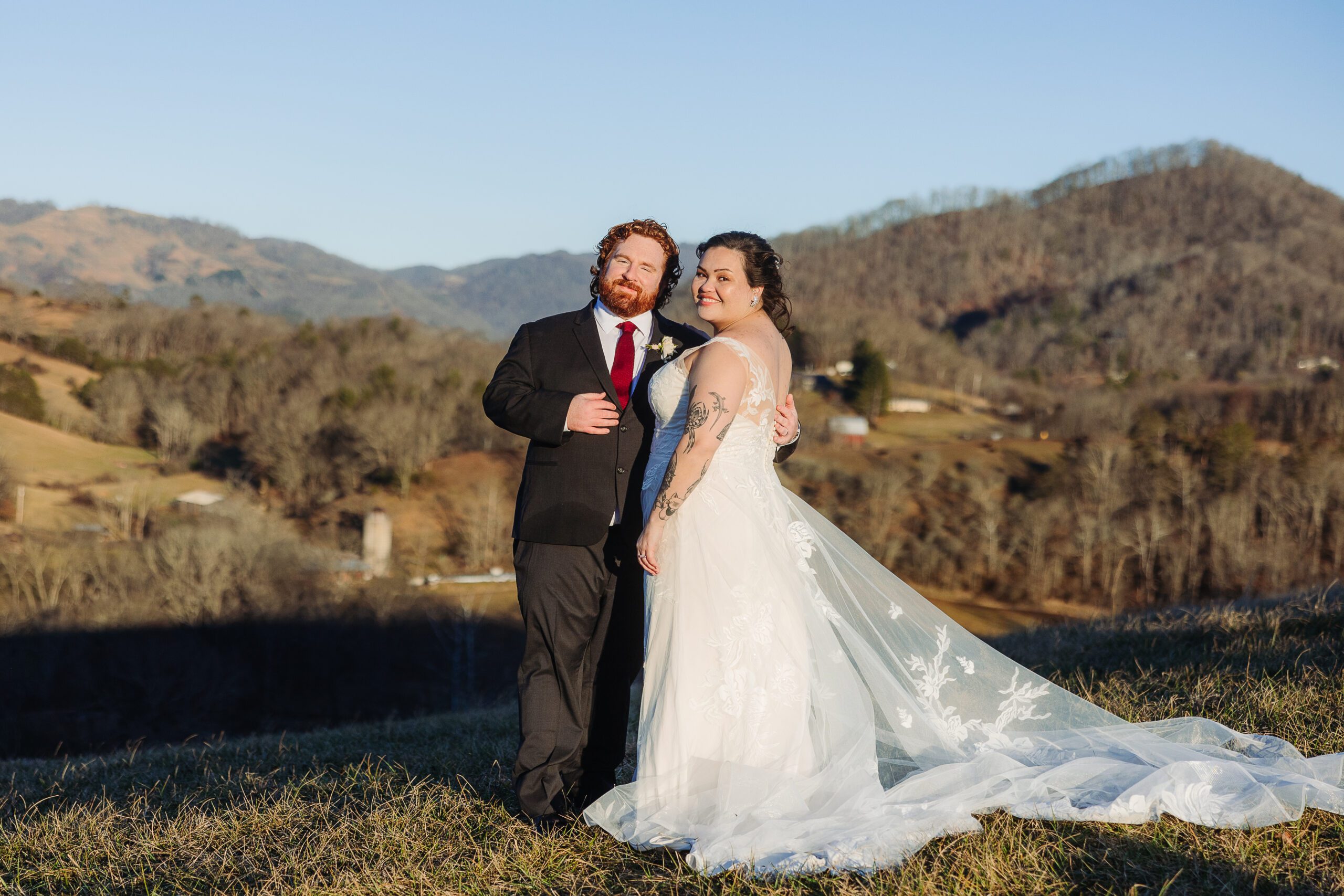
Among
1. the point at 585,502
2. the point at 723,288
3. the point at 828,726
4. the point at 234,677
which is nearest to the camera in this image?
the point at 828,726

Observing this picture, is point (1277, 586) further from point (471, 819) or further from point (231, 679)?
point (471, 819)

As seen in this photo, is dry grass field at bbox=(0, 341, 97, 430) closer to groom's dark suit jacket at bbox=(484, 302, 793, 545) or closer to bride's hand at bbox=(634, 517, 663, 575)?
groom's dark suit jacket at bbox=(484, 302, 793, 545)

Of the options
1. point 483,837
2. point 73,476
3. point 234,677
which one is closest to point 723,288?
point 483,837

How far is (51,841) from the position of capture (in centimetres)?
353

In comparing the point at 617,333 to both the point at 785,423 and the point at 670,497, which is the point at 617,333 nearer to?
the point at 785,423

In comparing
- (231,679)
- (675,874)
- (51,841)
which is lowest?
(231,679)

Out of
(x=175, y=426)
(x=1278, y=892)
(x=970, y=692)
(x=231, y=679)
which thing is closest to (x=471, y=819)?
(x=970, y=692)

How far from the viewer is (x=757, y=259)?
152 inches

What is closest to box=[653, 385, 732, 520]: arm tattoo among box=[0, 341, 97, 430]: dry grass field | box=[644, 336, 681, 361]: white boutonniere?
box=[644, 336, 681, 361]: white boutonniere

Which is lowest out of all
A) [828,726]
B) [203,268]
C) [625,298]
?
[828,726]

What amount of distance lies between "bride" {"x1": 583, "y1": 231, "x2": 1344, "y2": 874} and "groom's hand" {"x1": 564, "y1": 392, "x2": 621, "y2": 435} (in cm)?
23

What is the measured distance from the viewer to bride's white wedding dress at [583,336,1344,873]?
3.21m

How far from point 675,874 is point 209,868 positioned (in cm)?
152

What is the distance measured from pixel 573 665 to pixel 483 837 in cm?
75
